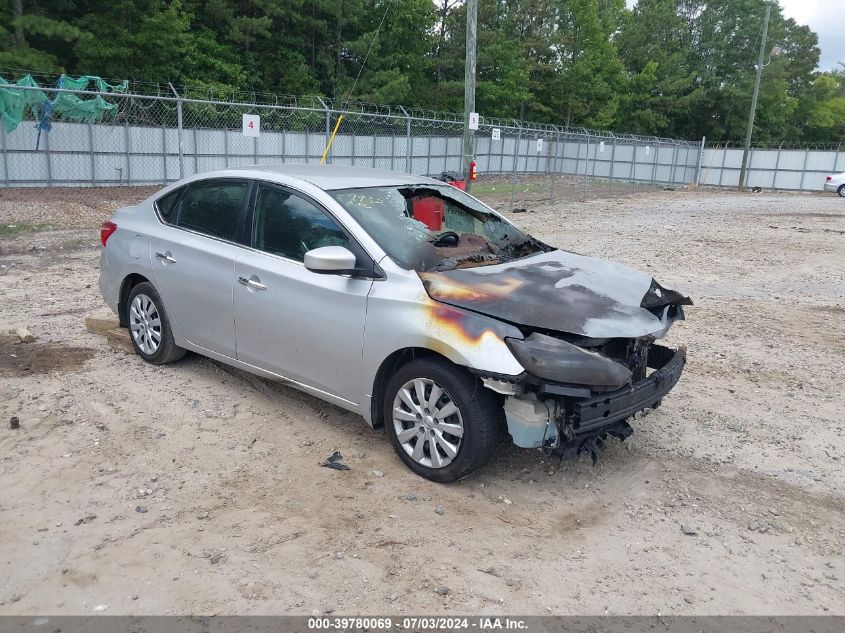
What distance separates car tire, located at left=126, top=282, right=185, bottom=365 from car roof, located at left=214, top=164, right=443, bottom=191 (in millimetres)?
1128

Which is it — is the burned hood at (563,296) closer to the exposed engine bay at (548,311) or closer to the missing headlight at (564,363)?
the exposed engine bay at (548,311)

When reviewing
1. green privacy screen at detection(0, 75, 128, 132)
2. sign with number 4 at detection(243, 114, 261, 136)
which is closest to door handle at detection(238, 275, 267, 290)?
sign with number 4 at detection(243, 114, 261, 136)

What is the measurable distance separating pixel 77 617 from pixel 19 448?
6.02ft

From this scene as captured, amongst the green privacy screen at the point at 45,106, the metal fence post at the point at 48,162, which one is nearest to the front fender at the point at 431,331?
the green privacy screen at the point at 45,106

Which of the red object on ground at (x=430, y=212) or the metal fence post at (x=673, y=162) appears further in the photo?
the metal fence post at (x=673, y=162)

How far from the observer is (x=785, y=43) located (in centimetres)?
6956

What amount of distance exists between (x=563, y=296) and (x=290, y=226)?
73.4 inches

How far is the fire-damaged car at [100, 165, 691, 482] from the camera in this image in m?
3.85

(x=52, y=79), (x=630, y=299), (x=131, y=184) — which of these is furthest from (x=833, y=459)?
(x=52, y=79)

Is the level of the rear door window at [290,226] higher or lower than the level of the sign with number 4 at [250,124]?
lower

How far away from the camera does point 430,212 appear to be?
516cm

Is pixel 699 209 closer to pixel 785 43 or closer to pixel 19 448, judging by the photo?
pixel 19 448

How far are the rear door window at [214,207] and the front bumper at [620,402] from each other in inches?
107

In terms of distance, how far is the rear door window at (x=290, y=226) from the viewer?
4.62m
